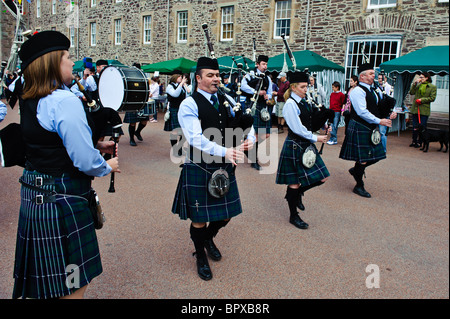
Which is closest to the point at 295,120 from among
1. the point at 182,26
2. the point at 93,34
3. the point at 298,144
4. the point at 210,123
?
the point at 298,144

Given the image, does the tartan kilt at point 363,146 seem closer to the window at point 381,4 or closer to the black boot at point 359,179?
the black boot at point 359,179

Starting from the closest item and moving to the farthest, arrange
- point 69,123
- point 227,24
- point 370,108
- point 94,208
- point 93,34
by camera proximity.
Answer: point 69,123 → point 94,208 → point 370,108 → point 227,24 → point 93,34

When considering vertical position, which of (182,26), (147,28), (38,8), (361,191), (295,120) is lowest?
(361,191)

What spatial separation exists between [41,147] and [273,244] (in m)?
2.45

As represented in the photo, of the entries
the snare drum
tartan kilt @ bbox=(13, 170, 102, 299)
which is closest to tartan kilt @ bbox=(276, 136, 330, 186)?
the snare drum

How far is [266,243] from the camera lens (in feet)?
11.8

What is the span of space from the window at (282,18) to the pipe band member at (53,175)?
13.2m

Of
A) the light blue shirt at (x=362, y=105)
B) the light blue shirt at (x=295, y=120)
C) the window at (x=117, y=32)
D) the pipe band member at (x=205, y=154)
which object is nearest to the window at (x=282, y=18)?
the light blue shirt at (x=362, y=105)

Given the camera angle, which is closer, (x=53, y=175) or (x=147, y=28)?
(x=53, y=175)

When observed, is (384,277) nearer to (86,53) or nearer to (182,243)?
(182,243)

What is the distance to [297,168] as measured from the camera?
3916 millimetres

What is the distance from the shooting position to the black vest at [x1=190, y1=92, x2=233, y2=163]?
9.08 feet

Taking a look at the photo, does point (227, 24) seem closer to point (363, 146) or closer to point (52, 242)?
point (363, 146)
